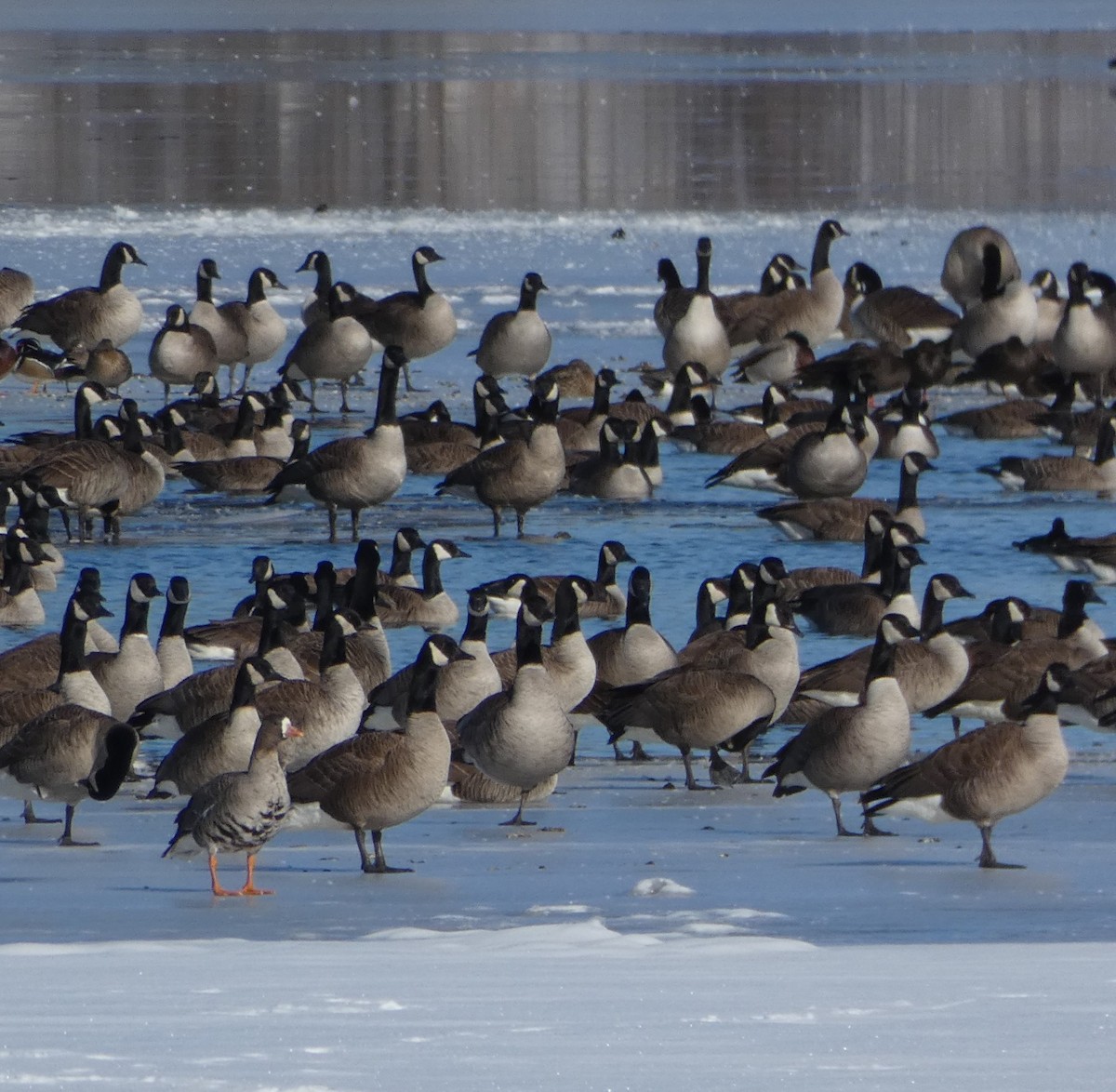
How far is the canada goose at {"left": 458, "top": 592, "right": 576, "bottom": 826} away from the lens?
9.10 meters

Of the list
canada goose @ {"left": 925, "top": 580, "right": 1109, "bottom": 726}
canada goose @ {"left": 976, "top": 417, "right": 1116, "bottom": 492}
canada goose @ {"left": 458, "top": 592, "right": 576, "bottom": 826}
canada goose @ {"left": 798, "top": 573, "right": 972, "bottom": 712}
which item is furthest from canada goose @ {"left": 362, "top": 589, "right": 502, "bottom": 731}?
canada goose @ {"left": 976, "top": 417, "right": 1116, "bottom": 492}

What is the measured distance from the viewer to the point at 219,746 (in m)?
9.01

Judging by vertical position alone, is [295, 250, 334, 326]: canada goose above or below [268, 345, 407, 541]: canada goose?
above

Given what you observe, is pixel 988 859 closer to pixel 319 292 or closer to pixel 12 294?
pixel 319 292

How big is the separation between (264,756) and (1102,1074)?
389cm

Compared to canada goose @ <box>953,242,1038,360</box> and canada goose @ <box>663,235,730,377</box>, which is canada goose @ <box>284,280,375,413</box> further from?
canada goose @ <box>953,242,1038,360</box>

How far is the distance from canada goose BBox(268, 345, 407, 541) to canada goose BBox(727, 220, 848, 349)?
795 centimetres

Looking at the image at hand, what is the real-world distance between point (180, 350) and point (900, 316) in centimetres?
739

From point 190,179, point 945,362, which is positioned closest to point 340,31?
point 190,179

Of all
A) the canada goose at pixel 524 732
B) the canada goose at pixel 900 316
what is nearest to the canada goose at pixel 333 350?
the canada goose at pixel 900 316

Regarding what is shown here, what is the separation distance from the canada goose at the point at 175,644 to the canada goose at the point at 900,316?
A: 1313cm

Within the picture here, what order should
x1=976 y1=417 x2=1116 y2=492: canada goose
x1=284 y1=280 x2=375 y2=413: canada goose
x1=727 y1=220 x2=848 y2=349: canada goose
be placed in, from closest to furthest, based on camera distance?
x1=976 y1=417 x2=1116 y2=492: canada goose, x1=284 y1=280 x2=375 y2=413: canada goose, x1=727 y1=220 x2=848 y2=349: canada goose

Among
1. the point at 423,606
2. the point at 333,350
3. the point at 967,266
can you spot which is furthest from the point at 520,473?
the point at 967,266

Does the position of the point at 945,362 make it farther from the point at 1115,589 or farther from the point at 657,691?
the point at 657,691
